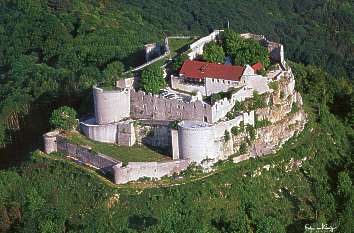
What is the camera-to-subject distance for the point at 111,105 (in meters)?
63.4

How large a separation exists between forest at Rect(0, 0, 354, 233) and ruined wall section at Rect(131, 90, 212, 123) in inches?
170

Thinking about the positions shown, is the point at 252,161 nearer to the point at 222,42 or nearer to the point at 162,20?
the point at 222,42

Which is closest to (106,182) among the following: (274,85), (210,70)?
(210,70)

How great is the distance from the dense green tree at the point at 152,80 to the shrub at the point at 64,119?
19.0ft

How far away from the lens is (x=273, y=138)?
64438mm

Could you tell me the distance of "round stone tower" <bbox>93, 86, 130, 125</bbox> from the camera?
6328cm

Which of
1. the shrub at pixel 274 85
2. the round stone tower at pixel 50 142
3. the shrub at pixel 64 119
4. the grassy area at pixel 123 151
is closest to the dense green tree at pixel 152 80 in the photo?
the grassy area at pixel 123 151

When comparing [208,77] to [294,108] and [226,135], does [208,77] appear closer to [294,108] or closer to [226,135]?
[226,135]

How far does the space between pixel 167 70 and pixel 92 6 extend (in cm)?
6432

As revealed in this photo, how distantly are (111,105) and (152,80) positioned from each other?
362 cm

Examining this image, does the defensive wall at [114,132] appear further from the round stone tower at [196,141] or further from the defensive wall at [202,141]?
the round stone tower at [196,141]

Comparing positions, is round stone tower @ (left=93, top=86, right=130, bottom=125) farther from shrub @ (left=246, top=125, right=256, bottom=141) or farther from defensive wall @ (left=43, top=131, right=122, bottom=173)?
shrub @ (left=246, top=125, right=256, bottom=141)

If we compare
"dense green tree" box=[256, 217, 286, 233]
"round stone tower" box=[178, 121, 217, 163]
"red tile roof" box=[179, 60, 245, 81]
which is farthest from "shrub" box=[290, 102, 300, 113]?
"dense green tree" box=[256, 217, 286, 233]

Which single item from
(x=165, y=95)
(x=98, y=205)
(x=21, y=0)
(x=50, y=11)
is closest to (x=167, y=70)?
(x=165, y=95)
